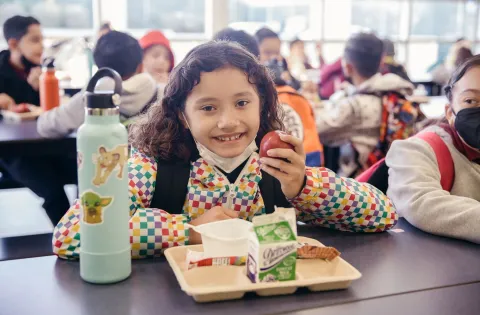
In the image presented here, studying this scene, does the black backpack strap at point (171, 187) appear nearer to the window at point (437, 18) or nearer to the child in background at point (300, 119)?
the child in background at point (300, 119)

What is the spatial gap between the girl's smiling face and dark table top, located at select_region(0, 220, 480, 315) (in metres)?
0.32

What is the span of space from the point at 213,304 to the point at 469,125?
922mm

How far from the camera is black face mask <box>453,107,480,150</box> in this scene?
1456 millimetres

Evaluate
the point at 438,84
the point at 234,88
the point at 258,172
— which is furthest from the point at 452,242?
the point at 438,84

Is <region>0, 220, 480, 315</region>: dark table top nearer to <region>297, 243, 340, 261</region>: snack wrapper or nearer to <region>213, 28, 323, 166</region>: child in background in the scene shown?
<region>297, 243, 340, 261</region>: snack wrapper

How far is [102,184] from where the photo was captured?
0.91 metres

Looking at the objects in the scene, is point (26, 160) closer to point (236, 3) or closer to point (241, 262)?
point (241, 262)

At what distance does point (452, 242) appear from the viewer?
4.16ft

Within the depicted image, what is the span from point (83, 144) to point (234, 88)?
48cm

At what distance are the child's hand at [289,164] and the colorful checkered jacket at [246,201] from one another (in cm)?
4

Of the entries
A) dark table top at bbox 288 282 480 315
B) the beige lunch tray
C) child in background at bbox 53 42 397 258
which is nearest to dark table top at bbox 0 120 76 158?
child in background at bbox 53 42 397 258

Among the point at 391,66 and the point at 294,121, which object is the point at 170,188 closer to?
the point at 294,121

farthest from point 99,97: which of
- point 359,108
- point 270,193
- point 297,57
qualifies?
point 297,57

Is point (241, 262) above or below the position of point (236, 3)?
below
